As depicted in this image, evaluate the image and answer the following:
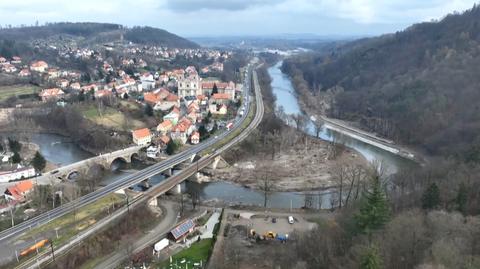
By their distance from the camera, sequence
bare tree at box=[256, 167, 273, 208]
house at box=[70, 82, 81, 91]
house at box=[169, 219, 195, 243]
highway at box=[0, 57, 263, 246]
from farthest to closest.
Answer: house at box=[70, 82, 81, 91]
bare tree at box=[256, 167, 273, 208]
house at box=[169, 219, 195, 243]
highway at box=[0, 57, 263, 246]

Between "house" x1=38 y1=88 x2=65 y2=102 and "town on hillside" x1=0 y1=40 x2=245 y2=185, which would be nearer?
"town on hillside" x1=0 y1=40 x2=245 y2=185

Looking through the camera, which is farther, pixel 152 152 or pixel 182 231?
pixel 152 152

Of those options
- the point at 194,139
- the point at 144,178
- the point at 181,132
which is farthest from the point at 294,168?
the point at 144,178

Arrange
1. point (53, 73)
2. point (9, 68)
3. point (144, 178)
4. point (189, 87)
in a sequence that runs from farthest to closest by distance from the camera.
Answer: point (9, 68) < point (53, 73) < point (189, 87) < point (144, 178)

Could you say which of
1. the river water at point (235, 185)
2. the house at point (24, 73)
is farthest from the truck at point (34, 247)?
the house at point (24, 73)

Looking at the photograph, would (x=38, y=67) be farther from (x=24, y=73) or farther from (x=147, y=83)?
(x=147, y=83)

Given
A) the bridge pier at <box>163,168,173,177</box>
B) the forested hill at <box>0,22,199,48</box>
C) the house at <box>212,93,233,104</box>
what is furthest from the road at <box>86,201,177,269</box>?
the forested hill at <box>0,22,199,48</box>

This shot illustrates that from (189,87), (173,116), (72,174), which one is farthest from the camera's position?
(189,87)

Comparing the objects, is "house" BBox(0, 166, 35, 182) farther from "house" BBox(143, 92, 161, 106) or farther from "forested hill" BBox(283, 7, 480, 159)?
"forested hill" BBox(283, 7, 480, 159)
